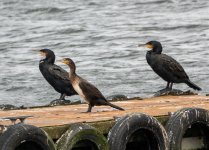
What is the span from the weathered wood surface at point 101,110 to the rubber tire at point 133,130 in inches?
18.2

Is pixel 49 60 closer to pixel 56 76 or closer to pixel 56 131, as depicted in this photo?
pixel 56 76

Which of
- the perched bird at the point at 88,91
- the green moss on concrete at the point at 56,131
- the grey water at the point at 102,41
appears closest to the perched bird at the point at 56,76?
the grey water at the point at 102,41

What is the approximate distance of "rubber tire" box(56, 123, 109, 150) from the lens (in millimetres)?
13438

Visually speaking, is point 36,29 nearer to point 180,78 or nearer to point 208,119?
point 180,78

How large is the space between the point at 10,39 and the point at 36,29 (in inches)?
124

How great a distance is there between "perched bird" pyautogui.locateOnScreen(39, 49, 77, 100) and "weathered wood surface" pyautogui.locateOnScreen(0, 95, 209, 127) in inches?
83.9

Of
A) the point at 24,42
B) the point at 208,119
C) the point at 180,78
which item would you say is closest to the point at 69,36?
the point at 24,42

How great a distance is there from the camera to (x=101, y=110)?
638 inches

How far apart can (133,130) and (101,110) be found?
2.11 metres

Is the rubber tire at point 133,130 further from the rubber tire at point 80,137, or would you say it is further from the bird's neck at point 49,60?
the bird's neck at point 49,60

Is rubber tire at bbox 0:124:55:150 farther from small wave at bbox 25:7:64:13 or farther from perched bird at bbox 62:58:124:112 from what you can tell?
small wave at bbox 25:7:64:13

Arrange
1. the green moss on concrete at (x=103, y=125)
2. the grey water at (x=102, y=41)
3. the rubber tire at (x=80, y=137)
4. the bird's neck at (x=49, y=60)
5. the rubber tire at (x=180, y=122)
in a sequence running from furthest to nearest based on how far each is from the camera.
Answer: the grey water at (x=102, y=41)
the bird's neck at (x=49, y=60)
the rubber tire at (x=180, y=122)
the green moss on concrete at (x=103, y=125)
the rubber tire at (x=80, y=137)

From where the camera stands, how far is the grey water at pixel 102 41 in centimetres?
3109

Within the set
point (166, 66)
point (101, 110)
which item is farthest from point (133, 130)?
point (166, 66)
